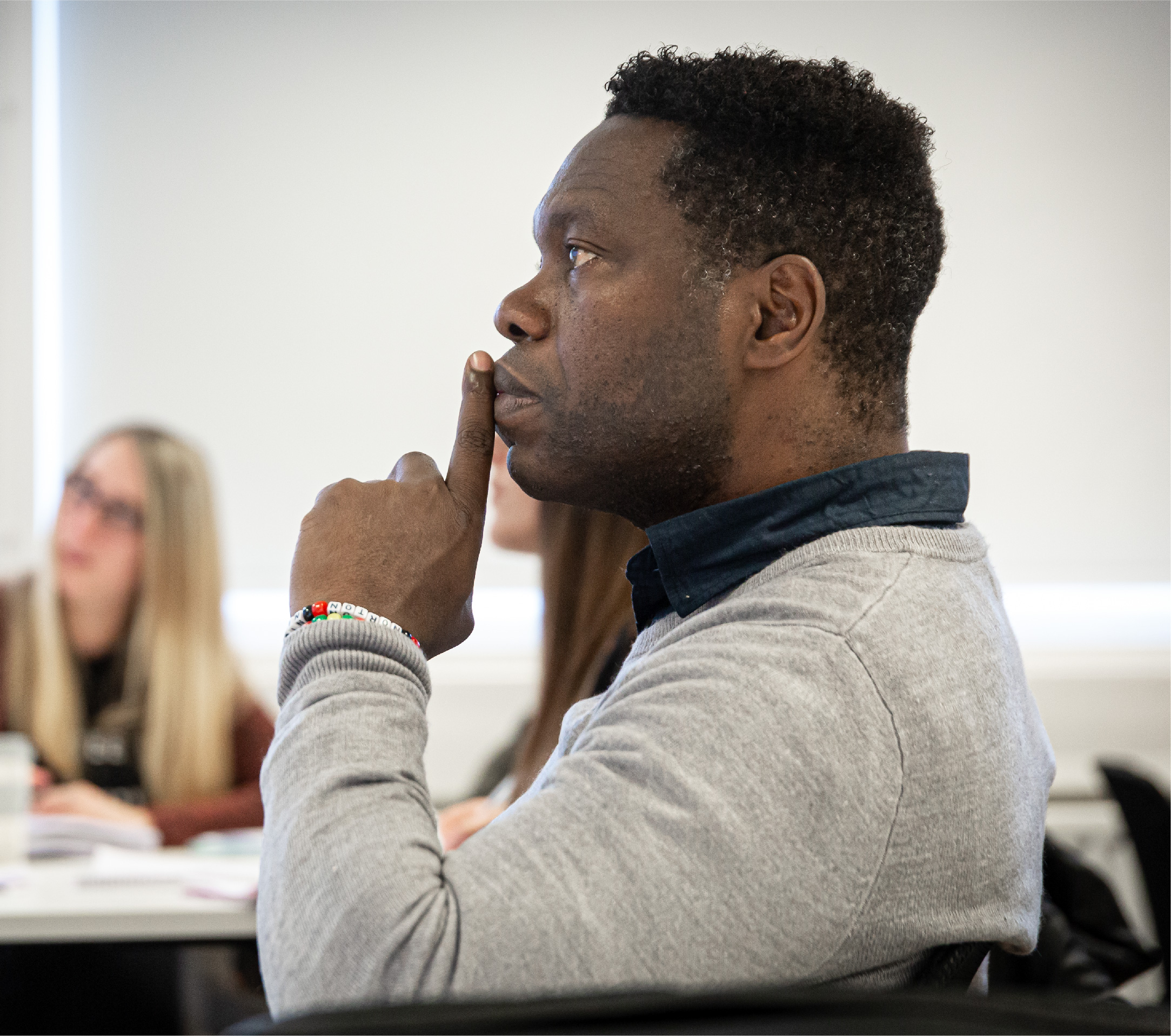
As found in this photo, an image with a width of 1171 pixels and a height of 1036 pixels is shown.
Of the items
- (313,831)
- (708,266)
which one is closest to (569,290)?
(708,266)

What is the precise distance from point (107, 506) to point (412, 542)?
2.34 m

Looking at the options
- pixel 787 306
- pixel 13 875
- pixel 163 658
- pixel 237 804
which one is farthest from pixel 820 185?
pixel 163 658

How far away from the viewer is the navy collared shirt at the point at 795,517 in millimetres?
845

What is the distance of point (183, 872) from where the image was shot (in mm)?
2072

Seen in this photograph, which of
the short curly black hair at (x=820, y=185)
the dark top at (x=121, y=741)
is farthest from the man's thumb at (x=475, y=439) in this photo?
the dark top at (x=121, y=741)

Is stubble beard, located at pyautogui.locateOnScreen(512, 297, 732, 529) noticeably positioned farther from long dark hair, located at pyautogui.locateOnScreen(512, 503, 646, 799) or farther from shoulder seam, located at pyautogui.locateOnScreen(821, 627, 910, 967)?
long dark hair, located at pyautogui.locateOnScreen(512, 503, 646, 799)

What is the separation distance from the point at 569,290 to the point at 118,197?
279cm

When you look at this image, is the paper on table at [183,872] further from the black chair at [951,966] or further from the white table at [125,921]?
the black chair at [951,966]

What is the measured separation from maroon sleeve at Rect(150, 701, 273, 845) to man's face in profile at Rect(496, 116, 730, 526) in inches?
61.4

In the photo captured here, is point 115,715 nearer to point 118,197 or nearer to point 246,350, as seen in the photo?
point 246,350

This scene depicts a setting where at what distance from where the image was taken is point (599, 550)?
1.75 meters

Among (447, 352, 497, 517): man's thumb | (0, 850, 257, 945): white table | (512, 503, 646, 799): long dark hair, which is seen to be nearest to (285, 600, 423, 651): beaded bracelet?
(447, 352, 497, 517): man's thumb

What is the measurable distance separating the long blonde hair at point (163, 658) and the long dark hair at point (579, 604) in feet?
4.41

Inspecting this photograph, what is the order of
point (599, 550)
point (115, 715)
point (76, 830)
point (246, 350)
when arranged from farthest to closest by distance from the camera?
1. point (246, 350)
2. point (115, 715)
3. point (76, 830)
4. point (599, 550)
